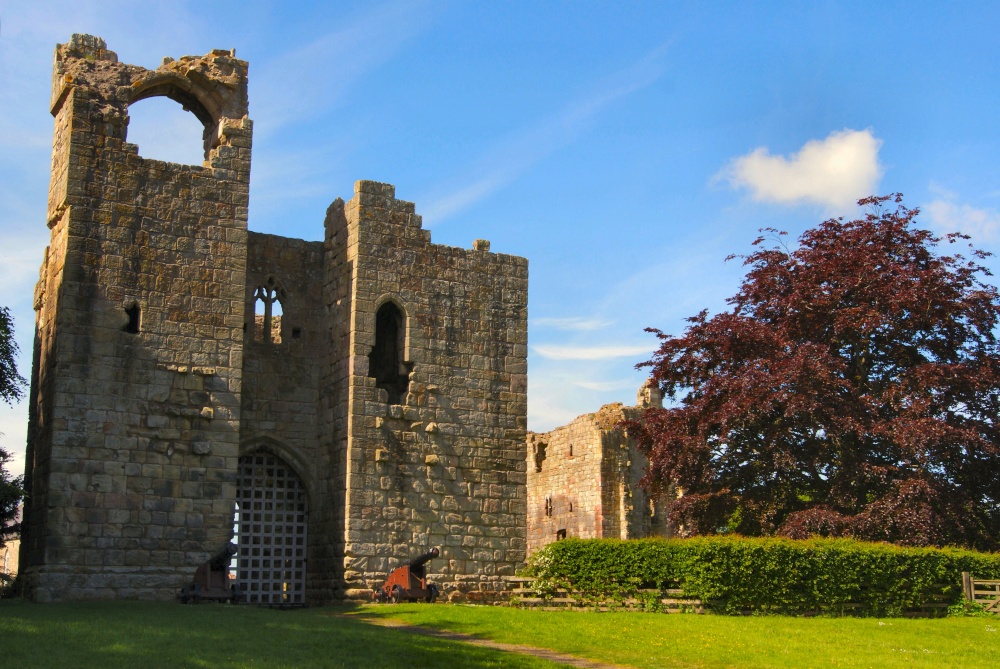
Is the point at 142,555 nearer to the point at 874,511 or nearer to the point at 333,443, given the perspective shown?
the point at 333,443

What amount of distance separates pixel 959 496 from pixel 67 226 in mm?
18326

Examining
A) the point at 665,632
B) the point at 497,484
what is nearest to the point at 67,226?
the point at 497,484

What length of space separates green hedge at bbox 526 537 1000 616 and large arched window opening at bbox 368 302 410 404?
13.3 feet

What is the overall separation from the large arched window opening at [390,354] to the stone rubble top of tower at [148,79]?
A: 14.9ft

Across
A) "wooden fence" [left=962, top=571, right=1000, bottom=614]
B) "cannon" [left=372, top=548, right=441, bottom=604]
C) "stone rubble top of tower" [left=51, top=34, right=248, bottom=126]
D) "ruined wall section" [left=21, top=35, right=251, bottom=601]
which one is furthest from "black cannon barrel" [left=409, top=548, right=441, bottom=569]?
"wooden fence" [left=962, top=571, right=1000, bottom=614]

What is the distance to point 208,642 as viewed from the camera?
42.4ft

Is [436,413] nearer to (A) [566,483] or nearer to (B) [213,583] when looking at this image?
(B) [213,583]

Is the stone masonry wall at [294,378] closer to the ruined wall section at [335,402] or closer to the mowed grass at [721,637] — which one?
the ruined wall section at [335,402]

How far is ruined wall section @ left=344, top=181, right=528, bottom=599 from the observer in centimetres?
2022

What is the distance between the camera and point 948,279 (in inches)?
996

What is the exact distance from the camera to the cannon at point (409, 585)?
19.3 meters

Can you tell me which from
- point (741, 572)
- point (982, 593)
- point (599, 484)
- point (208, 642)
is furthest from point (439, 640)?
point (599, 484)

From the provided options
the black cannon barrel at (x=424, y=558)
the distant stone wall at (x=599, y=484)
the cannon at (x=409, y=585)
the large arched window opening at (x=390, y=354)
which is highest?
the large arched window opening at (x=390, y=354)

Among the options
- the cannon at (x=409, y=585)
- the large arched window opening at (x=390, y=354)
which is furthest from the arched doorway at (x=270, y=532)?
the large arched window opening at (x=390, y=354)
